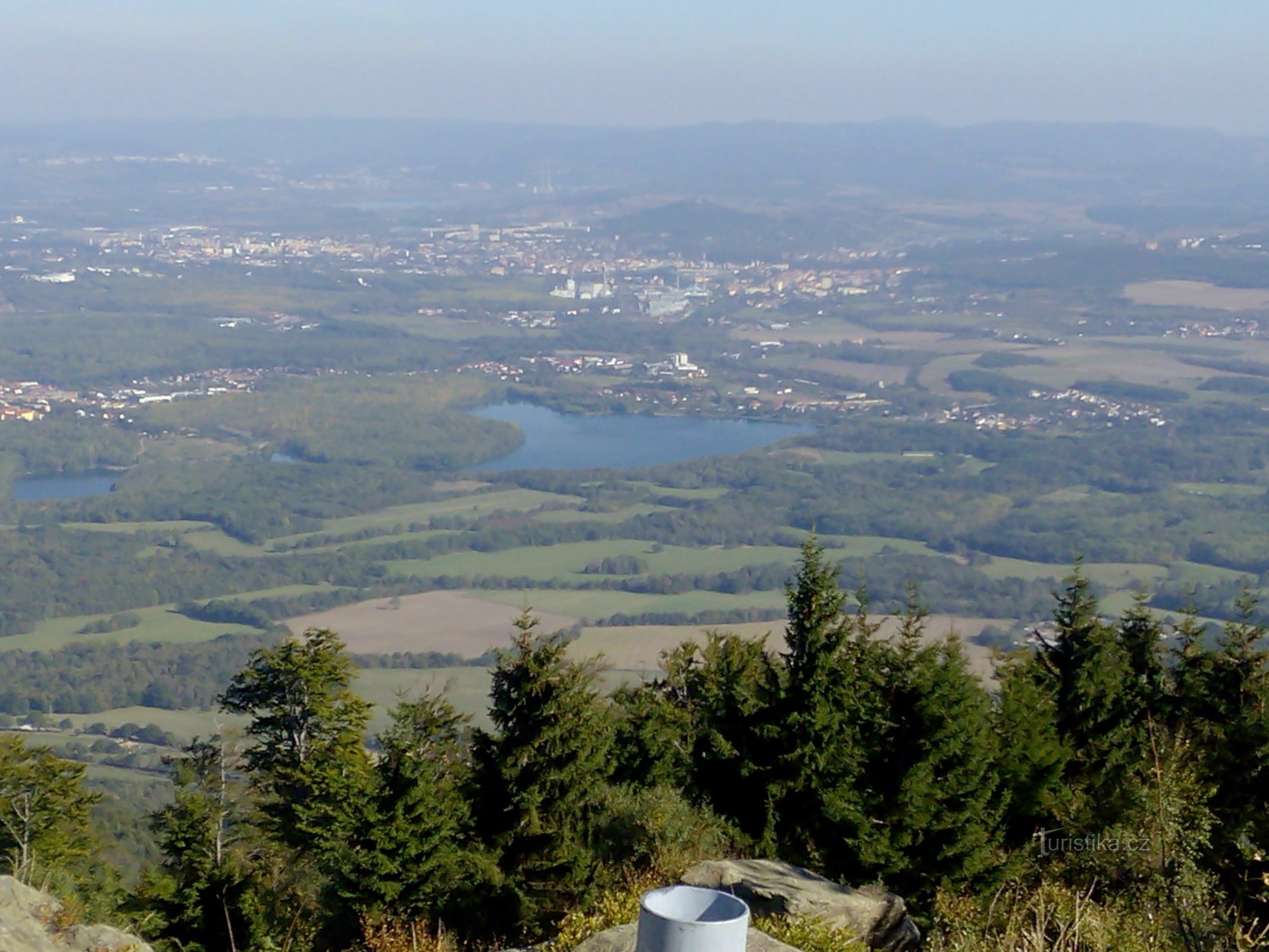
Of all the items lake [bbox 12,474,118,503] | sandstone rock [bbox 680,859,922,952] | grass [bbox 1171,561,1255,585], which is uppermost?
sandstone rock [bbox 680,859,922,952]

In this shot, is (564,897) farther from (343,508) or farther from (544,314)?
(544,314)

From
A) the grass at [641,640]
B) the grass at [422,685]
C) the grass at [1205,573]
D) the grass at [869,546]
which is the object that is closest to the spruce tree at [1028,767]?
the grass at [422,685]

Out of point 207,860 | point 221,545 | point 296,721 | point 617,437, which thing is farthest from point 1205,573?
point 207,860

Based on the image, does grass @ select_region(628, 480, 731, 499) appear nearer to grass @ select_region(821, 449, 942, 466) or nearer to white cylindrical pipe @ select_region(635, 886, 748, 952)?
grass @ select_region(821, 449, 942, 466)

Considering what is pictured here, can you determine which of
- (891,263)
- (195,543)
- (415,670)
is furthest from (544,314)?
(415,670)

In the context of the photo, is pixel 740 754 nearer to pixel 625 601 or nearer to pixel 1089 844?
pixel 1089 844

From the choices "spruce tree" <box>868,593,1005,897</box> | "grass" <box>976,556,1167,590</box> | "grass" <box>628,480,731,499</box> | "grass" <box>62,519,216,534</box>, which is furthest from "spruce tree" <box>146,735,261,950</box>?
"grass" <box>628,480,731,499</box>
